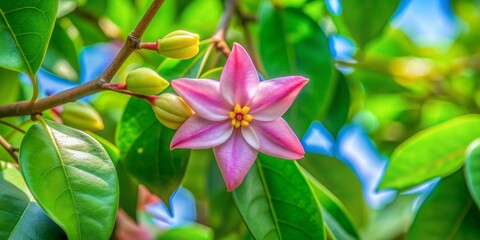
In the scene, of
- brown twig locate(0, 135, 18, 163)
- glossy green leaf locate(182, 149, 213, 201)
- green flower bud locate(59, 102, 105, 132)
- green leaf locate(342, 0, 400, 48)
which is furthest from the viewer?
glossy green leaf locate(182, 149, 213, 201)

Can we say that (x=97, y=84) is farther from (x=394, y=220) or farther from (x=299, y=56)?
(x=394, y=220)

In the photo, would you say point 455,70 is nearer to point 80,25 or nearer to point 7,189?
point 80,25

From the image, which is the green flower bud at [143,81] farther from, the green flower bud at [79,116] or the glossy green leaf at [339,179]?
the glossy green leaf at [339,179]

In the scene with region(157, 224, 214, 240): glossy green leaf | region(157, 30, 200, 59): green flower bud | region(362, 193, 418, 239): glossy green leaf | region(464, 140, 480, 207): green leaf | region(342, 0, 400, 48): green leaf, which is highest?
region(342, 0, 400, 48): green leaf

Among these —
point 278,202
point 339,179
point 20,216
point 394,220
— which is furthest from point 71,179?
point 394,220

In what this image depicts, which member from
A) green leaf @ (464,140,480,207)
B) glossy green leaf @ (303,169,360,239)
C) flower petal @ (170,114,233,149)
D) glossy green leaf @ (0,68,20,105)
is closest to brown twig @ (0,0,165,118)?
flower petal @ (170,114,233,149)

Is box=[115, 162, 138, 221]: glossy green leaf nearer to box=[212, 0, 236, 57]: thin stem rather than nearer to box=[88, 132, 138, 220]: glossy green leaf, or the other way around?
box=[88, 132, 138, 220]: glossy green leaf

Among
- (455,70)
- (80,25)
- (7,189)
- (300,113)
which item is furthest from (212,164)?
(455,70)
